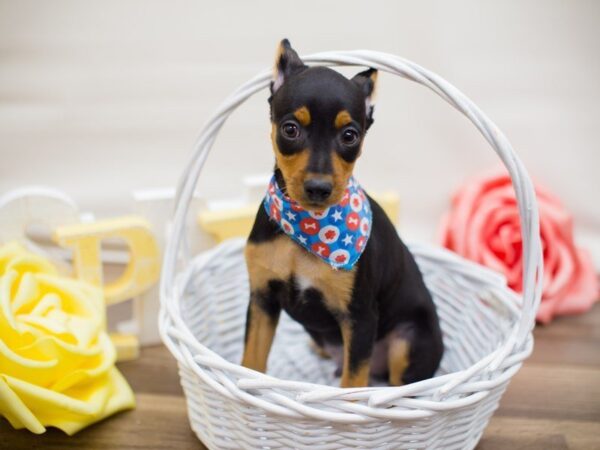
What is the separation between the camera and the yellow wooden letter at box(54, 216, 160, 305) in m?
2.12

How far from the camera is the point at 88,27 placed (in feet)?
8.16

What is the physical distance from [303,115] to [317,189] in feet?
0.50

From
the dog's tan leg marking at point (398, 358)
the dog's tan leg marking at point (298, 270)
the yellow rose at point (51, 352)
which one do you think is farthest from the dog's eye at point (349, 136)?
the yellow rose at point (51, 352)

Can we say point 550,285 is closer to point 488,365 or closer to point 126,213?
point 488,365

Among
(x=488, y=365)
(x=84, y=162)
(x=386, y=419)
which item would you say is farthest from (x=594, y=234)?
(x=84, y=162)

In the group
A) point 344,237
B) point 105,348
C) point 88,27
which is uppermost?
point 88,27

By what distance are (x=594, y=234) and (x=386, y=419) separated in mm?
1842

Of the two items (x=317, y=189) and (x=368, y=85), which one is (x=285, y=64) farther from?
(x=317, y=189)

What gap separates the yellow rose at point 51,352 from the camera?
1.72 metres

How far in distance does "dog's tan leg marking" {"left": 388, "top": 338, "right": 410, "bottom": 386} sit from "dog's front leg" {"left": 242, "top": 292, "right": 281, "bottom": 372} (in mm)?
315


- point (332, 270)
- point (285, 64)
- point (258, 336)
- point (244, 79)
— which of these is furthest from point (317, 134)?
point (244, 79)

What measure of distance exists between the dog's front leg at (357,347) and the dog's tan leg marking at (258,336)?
0.21m

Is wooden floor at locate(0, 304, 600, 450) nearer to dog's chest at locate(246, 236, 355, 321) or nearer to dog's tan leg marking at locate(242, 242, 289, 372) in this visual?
dog's tan leg marking at locate(242, 242, 289, 372)

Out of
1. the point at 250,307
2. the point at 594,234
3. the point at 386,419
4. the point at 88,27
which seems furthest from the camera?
the point at 594,234
